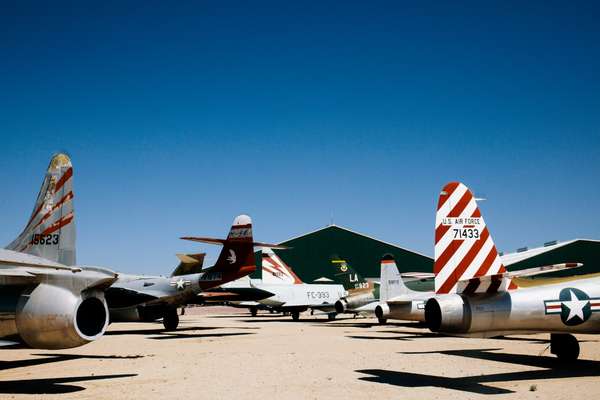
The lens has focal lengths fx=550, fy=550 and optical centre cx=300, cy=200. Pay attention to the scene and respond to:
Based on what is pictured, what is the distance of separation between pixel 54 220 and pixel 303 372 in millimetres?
5391

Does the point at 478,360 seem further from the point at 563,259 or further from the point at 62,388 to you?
the point at 563,259

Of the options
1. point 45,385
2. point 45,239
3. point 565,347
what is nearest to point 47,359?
point 45,385

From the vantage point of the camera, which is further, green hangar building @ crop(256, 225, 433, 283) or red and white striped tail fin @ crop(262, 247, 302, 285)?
green hangar building @ crop(256, 225, 433, 283)

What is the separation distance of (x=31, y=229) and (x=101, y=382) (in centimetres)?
308

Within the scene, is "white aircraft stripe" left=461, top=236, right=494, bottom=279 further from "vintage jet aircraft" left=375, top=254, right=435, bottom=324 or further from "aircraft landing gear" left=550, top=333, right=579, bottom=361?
"vintage jet aircraft" left=375, top=254, right=435, bottom=324

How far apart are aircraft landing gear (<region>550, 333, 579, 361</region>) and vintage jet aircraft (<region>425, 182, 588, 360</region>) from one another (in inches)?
64.9

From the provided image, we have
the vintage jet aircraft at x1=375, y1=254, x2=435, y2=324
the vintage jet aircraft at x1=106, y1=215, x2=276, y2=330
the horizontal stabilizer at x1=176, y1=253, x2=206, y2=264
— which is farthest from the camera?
the horizontal stabilizer at x1=176, y1=253, x2=206, y2=264

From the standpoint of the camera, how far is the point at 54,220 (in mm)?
9797

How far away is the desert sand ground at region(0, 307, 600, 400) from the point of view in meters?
8.23

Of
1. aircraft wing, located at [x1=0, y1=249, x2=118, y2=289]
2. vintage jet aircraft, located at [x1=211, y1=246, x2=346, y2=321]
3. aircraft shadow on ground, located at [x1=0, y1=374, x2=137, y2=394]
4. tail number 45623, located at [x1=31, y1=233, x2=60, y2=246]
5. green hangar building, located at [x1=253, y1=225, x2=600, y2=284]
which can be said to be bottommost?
aircraft shadow on ground, located at [x1=0, y1=374, x2=137, y2=394]

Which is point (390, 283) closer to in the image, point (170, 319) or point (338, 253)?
point (170, 319)

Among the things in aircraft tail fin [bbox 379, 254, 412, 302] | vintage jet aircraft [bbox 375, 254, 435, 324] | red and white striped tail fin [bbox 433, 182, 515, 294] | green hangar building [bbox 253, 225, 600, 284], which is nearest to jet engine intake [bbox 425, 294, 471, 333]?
red and white striped tail fin [bbox 433, 182, 515, 294]

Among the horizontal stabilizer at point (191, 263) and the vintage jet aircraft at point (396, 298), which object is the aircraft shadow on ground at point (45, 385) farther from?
the horizontal stabilizer at point (191, 263)

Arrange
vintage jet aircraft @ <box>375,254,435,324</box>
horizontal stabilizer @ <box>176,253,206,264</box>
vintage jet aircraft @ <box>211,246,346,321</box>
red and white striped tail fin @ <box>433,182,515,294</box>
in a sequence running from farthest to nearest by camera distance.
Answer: vintage jet aircraft @ <box>211,246,346,321</box> → horizontal stabilizer @ <box>176,253,206,264</box> → vintage jet aircraft @ <box>375,254,435,324</box> → red and white striped tail fin @ <box>433,182,515,294</box>
